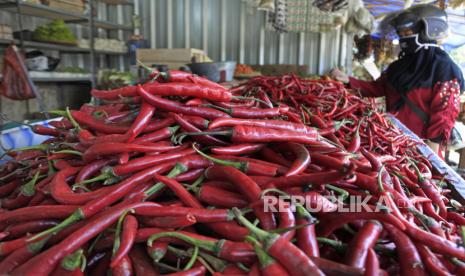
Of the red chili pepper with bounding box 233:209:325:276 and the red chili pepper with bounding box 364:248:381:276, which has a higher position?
the red chili pepper with bounding box 233:209:325:276

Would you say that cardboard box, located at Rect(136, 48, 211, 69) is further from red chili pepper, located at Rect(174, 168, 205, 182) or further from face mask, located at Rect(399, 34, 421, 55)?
red chili pepper, located at Rect(174, 168, 205, 182)

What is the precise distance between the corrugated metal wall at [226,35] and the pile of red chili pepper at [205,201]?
7.22 meters

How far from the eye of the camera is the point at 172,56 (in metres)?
6.14

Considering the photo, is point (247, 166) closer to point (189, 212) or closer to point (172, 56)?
point (189, 212)

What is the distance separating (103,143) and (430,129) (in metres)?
3.44

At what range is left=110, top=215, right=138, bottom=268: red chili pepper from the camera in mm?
898

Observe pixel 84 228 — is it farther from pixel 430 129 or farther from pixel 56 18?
pixel 56 18

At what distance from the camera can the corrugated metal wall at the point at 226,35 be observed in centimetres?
834

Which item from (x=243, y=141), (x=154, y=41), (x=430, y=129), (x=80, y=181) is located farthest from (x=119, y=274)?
(x=154, y=41)

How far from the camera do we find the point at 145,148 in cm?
123

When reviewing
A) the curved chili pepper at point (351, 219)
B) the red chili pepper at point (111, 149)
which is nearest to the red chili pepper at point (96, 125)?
the red chili pepper at point (111, 149)

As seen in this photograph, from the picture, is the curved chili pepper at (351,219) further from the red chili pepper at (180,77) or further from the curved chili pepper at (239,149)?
the red chili pepper at (180,77)

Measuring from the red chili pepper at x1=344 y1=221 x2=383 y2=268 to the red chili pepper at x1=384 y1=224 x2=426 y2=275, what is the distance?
5 cm

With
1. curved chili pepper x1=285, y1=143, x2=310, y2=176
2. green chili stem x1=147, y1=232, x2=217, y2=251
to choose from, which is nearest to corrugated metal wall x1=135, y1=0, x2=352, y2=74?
curved chili pepper x1=285, y1=143, x2=310, y2=176
